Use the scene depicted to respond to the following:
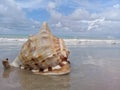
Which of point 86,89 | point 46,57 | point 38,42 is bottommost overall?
point 86,89

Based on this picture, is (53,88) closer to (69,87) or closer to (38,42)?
(69,87)

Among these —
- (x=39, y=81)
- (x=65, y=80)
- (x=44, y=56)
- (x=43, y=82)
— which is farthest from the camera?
(x=44, y=56)

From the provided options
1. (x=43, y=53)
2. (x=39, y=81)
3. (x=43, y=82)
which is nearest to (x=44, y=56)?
(x=43, y=53)

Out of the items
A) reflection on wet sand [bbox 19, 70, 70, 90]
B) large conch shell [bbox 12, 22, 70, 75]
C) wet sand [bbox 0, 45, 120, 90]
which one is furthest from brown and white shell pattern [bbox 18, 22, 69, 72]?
reflection on wet sand [bbox 19, 70, 70, 90]

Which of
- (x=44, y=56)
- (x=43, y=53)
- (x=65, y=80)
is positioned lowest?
(x=65, y=80)

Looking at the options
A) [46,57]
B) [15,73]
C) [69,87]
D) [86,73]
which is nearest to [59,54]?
[46,57]

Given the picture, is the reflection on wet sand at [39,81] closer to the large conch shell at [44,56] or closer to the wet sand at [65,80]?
the wet sand at [65,80]

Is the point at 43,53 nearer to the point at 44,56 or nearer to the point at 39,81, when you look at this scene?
the point at 44,56

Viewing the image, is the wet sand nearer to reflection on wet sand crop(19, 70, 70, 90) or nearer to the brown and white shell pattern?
reflection on wet sand crop(19, 70, 70, 90)
